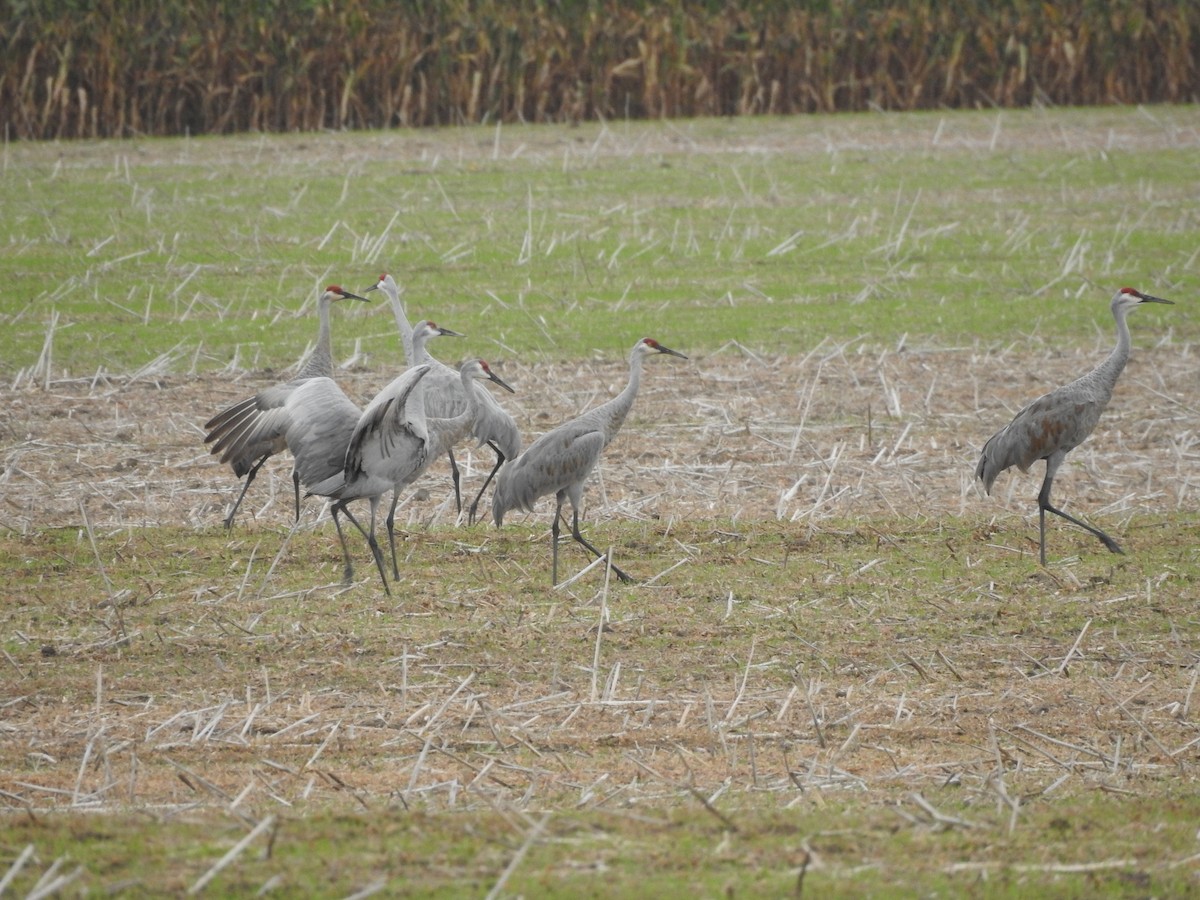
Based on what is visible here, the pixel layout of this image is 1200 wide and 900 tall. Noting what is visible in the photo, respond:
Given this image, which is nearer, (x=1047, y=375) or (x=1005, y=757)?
(x=1005, y=757)

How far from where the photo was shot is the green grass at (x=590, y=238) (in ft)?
45.9

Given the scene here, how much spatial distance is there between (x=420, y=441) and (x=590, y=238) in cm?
879

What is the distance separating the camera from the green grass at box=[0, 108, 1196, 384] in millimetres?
13977

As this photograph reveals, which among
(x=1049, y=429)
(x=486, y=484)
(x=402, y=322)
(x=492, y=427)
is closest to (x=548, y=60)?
(x=402, y=322)

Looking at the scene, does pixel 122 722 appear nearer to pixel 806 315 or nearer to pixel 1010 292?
pixel 806 315

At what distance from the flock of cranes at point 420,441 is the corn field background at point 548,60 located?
1481 cm

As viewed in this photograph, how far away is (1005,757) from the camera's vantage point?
5.78 meters

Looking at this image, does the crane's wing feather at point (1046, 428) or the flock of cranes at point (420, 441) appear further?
the crane's wing feather at point (1046, 428)

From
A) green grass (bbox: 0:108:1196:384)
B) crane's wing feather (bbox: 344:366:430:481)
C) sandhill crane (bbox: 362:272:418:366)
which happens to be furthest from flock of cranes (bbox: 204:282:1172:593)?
green grass (bbox: 0:108:1196:384)

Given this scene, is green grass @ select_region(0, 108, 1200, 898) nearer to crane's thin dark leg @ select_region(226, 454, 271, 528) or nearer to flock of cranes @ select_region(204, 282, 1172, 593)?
crane's thin dark leg @ select_region(226, 454, 271, 528)

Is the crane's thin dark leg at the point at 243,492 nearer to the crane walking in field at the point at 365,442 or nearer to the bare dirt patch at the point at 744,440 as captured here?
the bare dirt patch at the point at 744,440

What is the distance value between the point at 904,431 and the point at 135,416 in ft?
16.3

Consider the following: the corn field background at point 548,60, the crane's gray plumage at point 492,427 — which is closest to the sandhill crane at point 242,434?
the crane's gray plumage at point 492,427

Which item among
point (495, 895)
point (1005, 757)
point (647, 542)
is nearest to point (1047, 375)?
point (647, 542)
